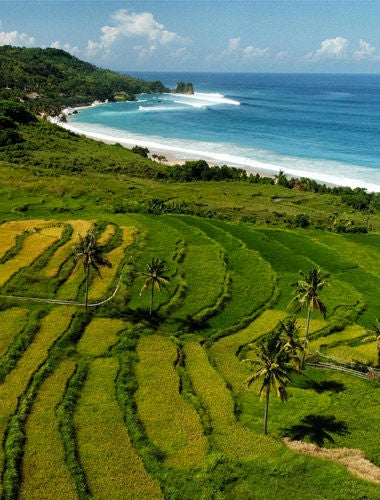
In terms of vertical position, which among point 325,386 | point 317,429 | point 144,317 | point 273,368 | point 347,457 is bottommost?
point 347,457

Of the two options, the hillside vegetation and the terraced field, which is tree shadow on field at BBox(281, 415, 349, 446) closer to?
the hillside vegetation

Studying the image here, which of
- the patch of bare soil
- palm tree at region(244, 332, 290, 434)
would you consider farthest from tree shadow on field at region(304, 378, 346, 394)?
palm tree at region(244, 332, 290, 434)

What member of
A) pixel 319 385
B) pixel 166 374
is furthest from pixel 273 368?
pixel 319 385

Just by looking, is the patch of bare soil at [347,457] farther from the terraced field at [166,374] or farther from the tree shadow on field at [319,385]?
the tree shadow on field at [319,385]

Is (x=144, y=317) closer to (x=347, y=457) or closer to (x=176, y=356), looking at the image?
(x=176, y=356)

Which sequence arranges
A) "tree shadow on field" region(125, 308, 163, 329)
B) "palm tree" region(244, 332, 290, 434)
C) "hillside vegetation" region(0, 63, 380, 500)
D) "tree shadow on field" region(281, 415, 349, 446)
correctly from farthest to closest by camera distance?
"tree shadow on field" region(125, 308, 163, 329)
"tree shadow on field" region(281, 415, 349, 446)
"palm tree" region(244, 332, 290, 434)
"hillside vegetation" region(0, 63, 380, 500)
